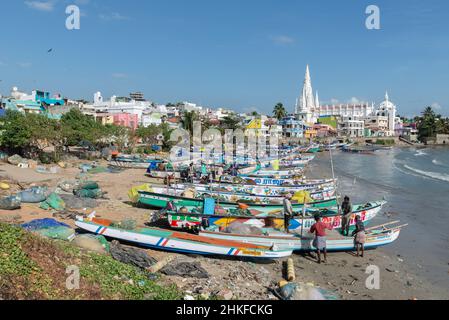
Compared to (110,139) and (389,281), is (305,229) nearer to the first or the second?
(389,281)

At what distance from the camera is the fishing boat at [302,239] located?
432 inches

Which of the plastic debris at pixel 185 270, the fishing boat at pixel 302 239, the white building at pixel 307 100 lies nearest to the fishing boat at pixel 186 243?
the fishing boat at pixel 302 239

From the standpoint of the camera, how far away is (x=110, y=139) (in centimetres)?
4019

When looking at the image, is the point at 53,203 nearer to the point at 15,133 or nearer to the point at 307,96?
the point at 15,133

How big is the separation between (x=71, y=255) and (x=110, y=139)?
33844 millimetres

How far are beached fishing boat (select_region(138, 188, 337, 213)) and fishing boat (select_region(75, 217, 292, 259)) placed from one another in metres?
4.32

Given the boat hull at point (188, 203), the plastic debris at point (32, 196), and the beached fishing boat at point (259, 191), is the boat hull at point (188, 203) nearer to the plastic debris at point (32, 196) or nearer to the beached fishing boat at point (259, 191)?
the beached fishing boat at point (259, 191)

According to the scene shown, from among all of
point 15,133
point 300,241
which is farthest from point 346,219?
point 15,133

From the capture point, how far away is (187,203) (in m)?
15.5

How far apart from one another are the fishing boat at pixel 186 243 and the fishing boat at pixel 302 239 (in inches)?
18.9

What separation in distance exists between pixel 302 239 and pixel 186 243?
3539 millimetres
